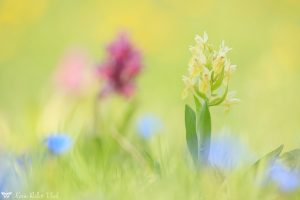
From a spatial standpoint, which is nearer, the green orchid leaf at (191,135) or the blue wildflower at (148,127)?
the green orchid leaf at (191,135)

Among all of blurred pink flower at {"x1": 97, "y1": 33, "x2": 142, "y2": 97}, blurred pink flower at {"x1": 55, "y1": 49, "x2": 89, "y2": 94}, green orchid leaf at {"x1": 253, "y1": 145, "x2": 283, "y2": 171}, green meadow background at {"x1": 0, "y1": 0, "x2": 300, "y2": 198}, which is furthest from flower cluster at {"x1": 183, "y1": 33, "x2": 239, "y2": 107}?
blurred pink flower at {"x1": 55, "y1": 49, "x2": 89, "y2": 94}

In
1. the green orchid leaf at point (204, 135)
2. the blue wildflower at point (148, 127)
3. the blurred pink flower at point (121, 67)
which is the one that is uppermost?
the blurred pink flower at point (121, 67)

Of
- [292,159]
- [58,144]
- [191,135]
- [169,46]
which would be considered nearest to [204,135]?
[191,135]

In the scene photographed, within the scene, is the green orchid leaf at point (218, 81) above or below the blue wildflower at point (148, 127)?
above

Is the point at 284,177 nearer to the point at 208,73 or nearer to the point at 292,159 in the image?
the point at 292,159

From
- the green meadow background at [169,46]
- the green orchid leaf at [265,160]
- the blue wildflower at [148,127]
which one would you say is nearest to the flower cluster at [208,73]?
the green orchid leaf at [265,160]

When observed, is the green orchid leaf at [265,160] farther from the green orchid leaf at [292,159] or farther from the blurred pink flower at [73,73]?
the blurred pink flower at [73,73]
